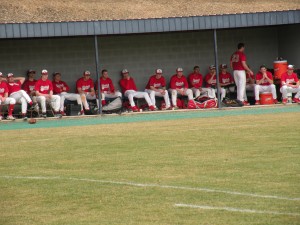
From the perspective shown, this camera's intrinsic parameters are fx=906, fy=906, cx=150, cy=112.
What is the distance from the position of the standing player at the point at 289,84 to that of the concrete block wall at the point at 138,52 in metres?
2.71

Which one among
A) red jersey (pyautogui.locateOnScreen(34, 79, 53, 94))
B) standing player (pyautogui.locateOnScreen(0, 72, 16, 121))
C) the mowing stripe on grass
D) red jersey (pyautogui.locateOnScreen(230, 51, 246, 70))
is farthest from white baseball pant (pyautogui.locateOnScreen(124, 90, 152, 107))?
standing player (pyautogui.locateOnScreen(0, 72, 16, 121))

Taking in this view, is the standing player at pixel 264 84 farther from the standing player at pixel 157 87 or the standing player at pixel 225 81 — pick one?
the standing player at pixel 157 87

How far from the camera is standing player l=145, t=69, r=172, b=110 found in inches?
1069

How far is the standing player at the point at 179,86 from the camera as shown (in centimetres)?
2737

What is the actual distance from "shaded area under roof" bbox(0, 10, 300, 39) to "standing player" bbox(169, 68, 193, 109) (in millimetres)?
1696

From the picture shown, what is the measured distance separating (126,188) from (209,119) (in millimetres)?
11992

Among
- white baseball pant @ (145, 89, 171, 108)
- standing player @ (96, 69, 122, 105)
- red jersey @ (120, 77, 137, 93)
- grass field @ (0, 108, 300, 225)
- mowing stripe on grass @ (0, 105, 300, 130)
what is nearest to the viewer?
Answer: grass field @ (0, 108, 300, 225)

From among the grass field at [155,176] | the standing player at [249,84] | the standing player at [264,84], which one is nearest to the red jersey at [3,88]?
the grass field at [155,176]

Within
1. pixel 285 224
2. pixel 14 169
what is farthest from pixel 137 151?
pixel 285 224

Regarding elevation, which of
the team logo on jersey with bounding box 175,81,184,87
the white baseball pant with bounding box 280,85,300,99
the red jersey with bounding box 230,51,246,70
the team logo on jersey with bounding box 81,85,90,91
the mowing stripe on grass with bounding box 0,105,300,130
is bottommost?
the mowing stripe on grass with bounding box 0,105,300,130

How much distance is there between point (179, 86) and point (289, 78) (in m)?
3.39

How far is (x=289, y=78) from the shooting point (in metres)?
26.9

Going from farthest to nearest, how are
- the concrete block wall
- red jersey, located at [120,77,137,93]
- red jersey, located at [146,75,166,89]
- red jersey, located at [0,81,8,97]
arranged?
1. red jersey, located at [146,75,166,89]
2. the concrete block wall
3. red jersey, located at [120,77,137,93]
4. red jersey, located at [0,81,8,97]

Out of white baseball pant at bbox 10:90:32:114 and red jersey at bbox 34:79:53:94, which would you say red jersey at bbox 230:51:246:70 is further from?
white baseball pant at bbox 10:90:32:114
